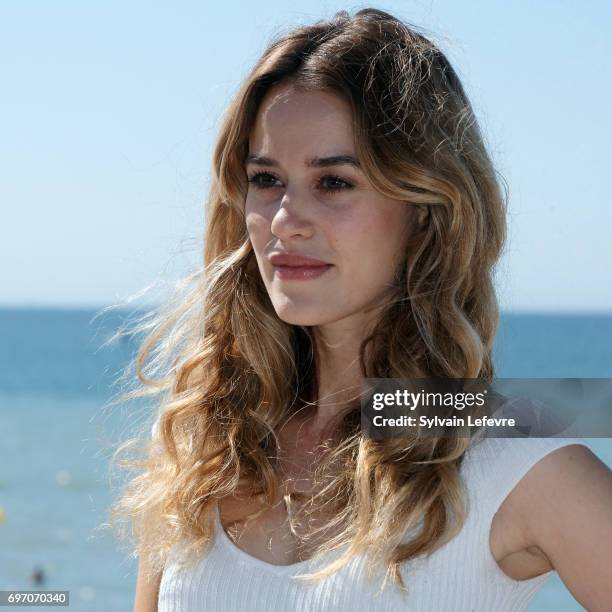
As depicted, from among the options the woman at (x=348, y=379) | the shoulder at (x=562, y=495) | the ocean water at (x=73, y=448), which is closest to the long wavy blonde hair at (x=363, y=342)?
the woman at (x=348, y=379)

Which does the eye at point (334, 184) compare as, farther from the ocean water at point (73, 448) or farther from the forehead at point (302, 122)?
the ocean water at point (73, 448)

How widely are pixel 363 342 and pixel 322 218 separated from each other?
1.20 ft

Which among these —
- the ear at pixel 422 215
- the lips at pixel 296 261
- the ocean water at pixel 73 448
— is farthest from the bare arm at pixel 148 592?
the ear at pixel 422 215

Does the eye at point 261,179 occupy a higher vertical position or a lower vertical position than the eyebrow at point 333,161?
lower

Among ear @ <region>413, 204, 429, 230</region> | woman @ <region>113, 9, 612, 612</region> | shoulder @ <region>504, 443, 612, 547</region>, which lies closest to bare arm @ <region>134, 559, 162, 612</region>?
woman @ <region>113, 9, 612, 612</region>

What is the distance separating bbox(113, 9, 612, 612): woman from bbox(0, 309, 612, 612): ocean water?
0.29m

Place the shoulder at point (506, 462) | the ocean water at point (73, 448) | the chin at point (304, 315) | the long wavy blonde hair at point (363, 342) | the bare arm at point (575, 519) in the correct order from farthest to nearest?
1. the ocean water at point (73, 448)
2. the chin at point (304, 315)
3. the long wavy blonde hair at point (363, 342)
4. the shoulder at point (506, 462)
5. the bare arm at point (575, 519)

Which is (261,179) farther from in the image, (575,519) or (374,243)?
(575,519)

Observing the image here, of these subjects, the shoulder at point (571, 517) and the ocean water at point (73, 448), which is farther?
the ocean water at point (73, 448)

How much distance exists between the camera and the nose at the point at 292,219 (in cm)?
249

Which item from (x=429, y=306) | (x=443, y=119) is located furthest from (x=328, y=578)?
(x=443, y=119)

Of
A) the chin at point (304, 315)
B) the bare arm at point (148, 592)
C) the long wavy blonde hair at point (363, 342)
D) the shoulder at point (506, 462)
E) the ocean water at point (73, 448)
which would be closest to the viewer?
the shoulder at point (506, 462)

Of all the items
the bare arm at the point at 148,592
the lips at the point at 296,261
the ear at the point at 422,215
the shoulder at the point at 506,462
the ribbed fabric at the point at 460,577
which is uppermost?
the ear at the point at 422,215

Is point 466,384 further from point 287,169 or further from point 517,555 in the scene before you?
point 287,169
